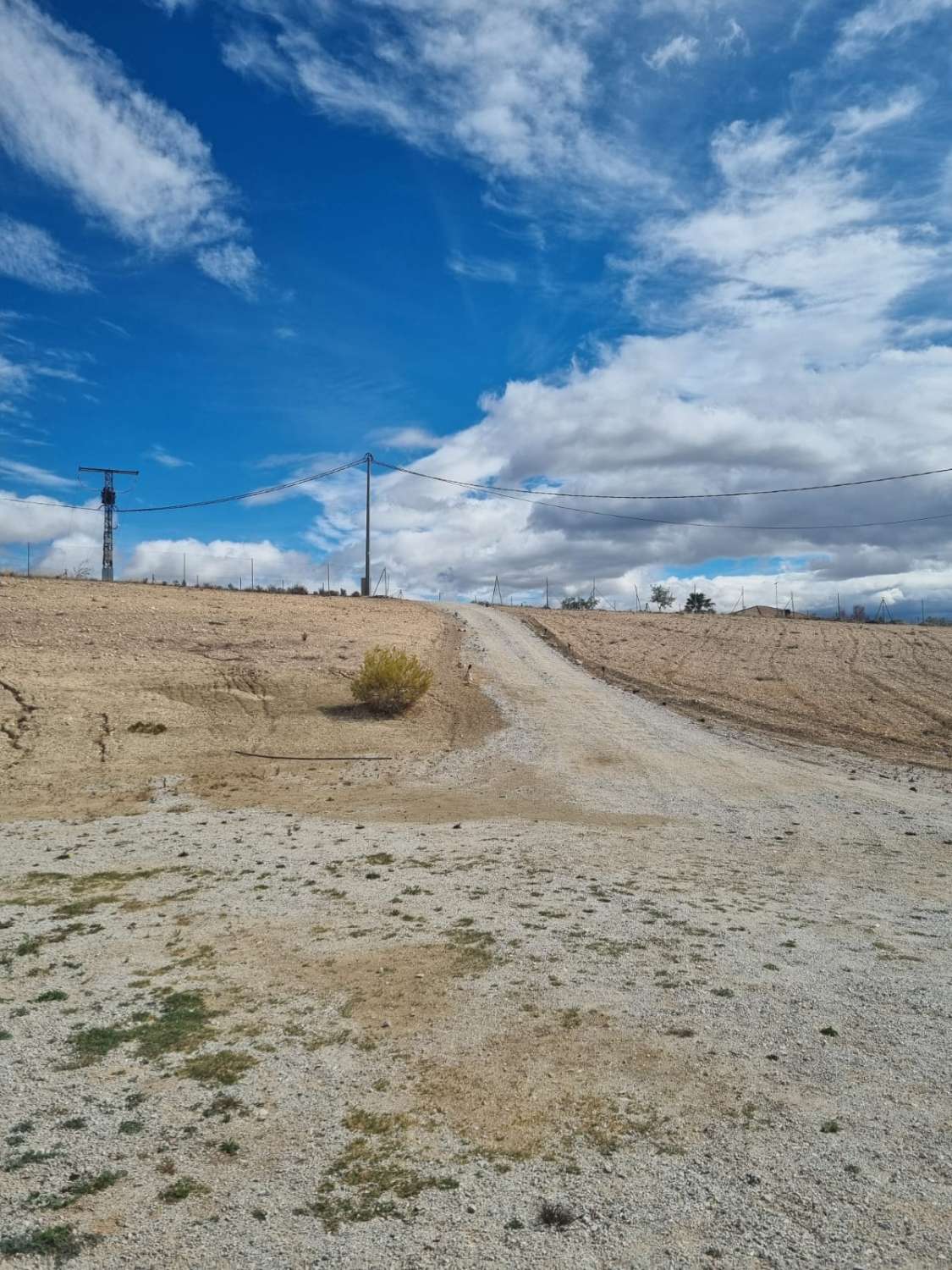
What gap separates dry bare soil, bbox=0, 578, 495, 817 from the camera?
12398mm

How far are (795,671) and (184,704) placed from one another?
52.4 ft

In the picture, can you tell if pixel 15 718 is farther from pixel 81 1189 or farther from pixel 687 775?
pixel 81 1189

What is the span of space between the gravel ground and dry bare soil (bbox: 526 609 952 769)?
7948 millimetres

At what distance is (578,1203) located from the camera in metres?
3.09

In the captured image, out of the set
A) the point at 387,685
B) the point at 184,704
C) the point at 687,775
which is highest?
the point at 387,685

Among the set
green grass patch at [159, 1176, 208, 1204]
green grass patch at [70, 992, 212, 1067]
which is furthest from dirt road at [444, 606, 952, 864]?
green grass patch at [159, 1176, 208, 1204]

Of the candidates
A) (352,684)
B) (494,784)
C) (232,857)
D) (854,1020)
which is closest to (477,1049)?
(854,1020)

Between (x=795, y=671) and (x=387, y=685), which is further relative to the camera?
(x=795, y=671)

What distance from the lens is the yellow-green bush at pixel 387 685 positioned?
55.5 ft

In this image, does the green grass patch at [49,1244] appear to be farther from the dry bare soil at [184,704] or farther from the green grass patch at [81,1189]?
the dry bare soil at [184,704]

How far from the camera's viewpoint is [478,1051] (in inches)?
170

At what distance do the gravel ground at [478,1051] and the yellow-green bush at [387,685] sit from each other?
7.83 m

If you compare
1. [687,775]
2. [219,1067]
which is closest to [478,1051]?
[219,1067]

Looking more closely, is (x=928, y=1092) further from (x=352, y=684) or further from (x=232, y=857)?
(x=352, y=684)
